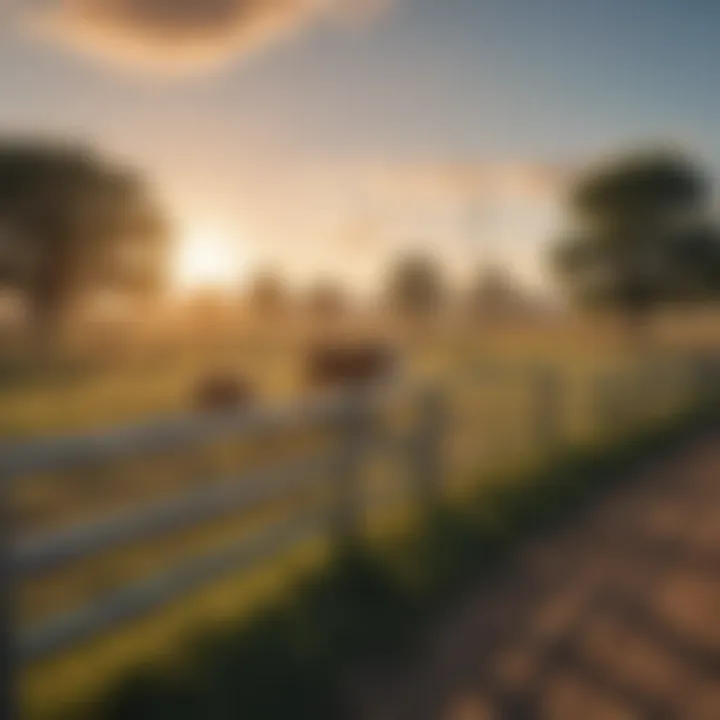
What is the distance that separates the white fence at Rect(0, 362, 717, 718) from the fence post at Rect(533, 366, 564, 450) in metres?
1.94

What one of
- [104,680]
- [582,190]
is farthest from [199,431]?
[582,190]

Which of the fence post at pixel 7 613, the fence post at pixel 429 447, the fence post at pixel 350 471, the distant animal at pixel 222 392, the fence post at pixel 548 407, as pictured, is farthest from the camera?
the distant animal at pixel 222 392

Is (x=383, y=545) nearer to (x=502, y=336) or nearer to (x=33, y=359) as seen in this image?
(x=33, y=359)

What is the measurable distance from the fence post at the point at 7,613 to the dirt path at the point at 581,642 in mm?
1583

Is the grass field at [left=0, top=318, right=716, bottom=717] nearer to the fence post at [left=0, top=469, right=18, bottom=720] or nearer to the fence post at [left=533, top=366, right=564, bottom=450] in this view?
the fence post at [left=533, top=366, right=564, bottom=450]

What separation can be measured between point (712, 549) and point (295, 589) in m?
3.61

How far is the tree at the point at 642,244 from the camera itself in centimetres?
4750

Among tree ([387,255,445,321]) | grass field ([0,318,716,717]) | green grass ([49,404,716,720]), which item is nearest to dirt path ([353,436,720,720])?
green grass ([49,404,716,720])

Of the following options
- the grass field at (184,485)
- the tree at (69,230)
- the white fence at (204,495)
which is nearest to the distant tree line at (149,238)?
the tree at (69,230)

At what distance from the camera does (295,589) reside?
707 cm

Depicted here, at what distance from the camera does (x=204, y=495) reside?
643 centimetres

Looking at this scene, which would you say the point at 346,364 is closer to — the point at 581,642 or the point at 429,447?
the point at 429,447

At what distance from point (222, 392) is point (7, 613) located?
16898 millimetres

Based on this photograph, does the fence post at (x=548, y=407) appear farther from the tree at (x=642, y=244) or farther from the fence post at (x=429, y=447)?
the tree at (x=642, y=244)
